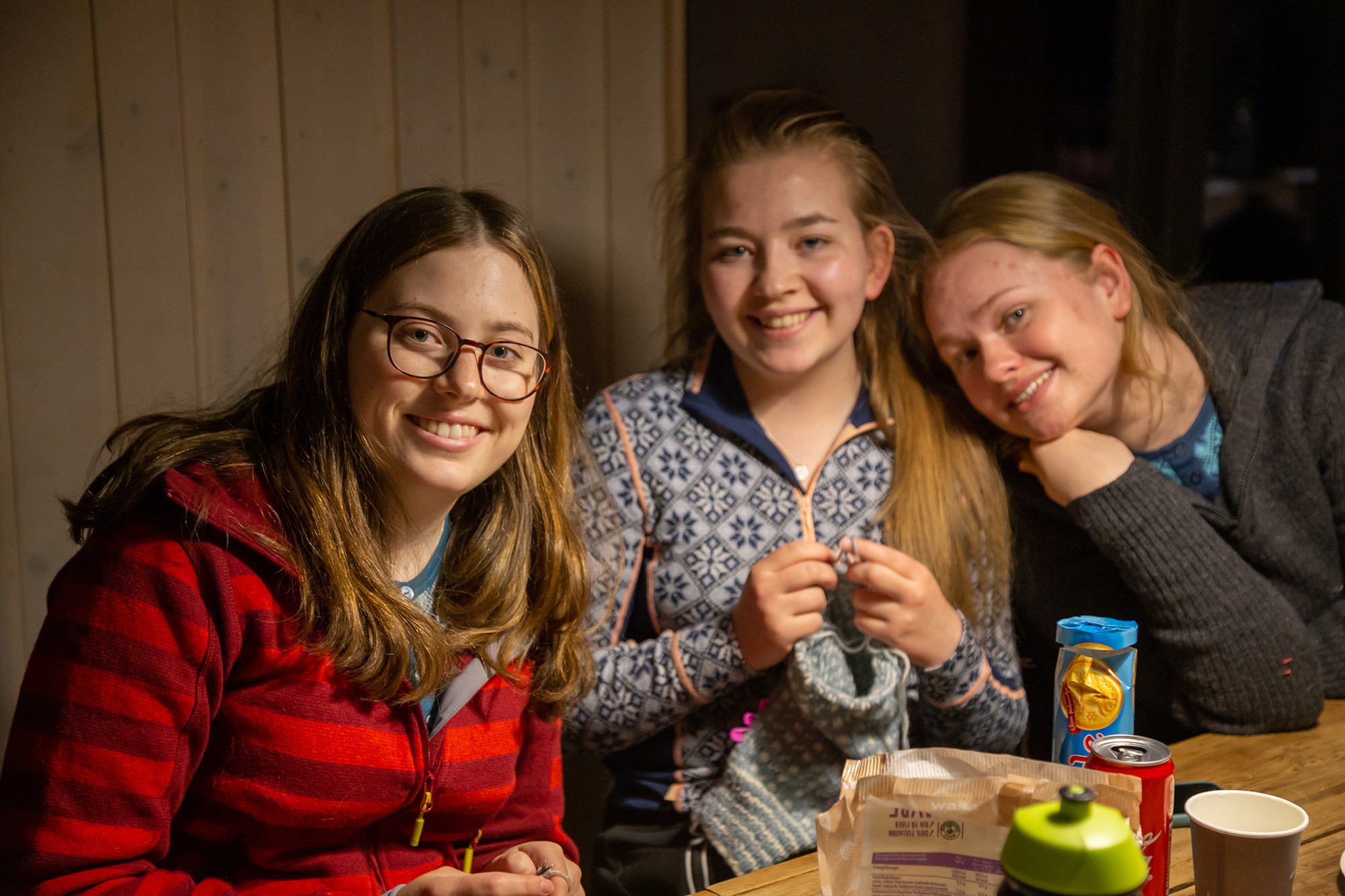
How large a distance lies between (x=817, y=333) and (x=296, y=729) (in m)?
0.93

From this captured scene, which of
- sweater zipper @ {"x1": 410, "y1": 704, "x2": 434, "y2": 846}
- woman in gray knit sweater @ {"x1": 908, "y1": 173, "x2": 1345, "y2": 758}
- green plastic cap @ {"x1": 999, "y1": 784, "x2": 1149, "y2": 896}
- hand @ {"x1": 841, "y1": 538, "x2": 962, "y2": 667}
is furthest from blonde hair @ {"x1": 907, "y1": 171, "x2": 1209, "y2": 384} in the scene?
green plastic cap @ {"x1": 999, "y1": 784, "x2": 1149, "y2": 896}

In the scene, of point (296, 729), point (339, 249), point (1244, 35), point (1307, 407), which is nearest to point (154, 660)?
point (296, 729)

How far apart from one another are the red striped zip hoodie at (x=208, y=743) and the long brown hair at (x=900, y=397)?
2.44ft

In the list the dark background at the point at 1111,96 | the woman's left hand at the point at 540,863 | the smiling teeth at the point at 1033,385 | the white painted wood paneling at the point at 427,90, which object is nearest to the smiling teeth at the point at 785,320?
the smiling teeth at the point at 1033,385

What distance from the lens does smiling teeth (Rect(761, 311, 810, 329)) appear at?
1673 millimetres

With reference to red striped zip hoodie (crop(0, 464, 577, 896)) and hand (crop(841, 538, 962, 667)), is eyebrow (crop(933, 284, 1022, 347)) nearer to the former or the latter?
hand (crop(841, 538, 962, 667))

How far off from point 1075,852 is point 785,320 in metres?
1.07

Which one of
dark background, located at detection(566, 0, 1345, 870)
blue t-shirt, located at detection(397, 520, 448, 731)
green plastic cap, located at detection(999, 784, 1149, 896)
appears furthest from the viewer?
dark background, located at detection(566, 0, 1345, 870)

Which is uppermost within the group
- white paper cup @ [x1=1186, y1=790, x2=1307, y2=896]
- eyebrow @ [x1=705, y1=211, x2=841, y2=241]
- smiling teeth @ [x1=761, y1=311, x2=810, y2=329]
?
eyebrow @ [x1=705, y1=211, x2=841, y2=241]

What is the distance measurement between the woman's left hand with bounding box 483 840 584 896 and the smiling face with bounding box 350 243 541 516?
0.41 meters

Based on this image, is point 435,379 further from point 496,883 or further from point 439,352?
point 496,883

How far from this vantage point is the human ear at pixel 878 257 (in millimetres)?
1765

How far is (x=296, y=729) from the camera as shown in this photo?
3.77ft

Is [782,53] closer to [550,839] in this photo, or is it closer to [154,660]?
[550,839]
